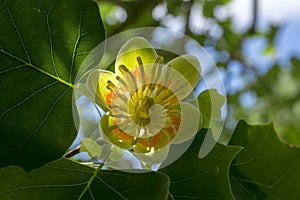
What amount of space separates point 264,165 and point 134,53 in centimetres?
44

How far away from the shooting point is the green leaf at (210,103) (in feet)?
3.85

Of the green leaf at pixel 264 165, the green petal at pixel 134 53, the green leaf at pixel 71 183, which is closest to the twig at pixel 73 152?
the green leaf at pixel 71 183

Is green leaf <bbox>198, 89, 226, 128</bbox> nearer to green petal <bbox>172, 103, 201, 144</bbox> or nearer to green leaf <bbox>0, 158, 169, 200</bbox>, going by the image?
green petal <bbox>172, 103, 201, 144</bbox>

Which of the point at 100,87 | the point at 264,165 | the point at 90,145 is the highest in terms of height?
the point at 100,87

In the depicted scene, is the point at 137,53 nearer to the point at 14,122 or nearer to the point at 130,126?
the point at 130,126

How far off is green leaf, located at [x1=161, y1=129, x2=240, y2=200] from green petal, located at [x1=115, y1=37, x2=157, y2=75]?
0.56 feet

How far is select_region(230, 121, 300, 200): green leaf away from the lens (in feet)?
4.31

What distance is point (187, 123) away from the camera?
1097 mm

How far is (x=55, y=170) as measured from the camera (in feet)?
3.65

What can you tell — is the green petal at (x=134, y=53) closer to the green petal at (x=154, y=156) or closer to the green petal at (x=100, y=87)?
the green petal at (x=100, y=87)

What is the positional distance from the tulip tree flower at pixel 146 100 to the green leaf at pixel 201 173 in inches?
1.7

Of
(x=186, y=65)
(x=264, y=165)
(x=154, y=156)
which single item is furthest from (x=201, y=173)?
(x=264, y=165)

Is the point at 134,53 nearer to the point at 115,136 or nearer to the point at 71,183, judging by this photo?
the point at 115,136

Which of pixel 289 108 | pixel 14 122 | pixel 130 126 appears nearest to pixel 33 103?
pixel 14 122
